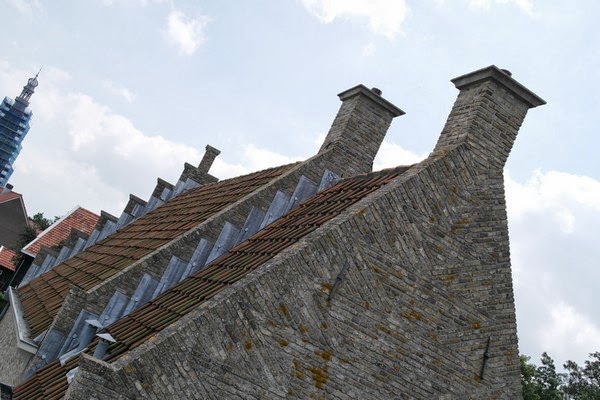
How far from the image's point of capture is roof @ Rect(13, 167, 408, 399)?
23.5 feet

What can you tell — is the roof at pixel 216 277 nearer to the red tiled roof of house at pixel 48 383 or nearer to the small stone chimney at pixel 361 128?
the red tiled roof of house at pixel 48 383

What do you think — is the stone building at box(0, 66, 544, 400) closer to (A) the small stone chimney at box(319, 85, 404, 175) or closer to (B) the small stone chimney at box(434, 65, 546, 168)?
(B) the small stone chimney at box(434, 65, 546, 168)

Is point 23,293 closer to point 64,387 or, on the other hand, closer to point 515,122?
point 64,387

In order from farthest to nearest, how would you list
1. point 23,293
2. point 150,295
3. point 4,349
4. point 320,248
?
1. point 23,293
2. point 4,349
3. point 150,295
4. point 320,248

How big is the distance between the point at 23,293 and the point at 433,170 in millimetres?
14622

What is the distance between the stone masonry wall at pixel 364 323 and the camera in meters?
5.55

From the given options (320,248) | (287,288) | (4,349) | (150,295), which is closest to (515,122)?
(320,248)

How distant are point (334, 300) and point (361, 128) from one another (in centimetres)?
628

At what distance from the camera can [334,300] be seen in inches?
250

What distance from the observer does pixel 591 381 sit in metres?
31.9

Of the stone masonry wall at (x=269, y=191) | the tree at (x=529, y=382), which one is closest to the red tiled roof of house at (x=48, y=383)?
the stone masonry wall at (x=269, y=191)

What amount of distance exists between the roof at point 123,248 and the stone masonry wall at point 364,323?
5354 millimetres

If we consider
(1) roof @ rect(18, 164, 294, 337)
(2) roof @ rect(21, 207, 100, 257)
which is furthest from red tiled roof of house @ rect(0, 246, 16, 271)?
(1) roof @ rect(18, 164, 294, 337)

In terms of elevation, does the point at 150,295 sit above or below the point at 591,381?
below
